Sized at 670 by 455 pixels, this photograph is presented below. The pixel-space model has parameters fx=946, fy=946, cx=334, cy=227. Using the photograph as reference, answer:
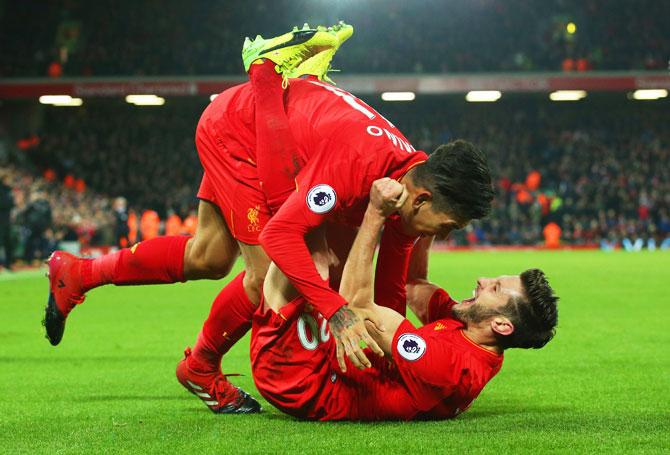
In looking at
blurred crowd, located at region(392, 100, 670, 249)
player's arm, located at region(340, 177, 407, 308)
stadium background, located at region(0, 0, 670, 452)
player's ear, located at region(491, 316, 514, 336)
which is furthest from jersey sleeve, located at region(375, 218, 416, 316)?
blurred crowd, located at region(392, 100, 670, 249)

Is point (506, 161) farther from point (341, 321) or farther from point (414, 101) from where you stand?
point (341, 321)

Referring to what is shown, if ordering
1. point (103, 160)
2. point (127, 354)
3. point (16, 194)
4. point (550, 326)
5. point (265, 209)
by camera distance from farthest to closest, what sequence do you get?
point (103, 160) < point (16, 194) < point (127, 354) < point (265, 209) < point (550, 326)

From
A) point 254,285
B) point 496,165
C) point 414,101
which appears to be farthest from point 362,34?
point 254,285

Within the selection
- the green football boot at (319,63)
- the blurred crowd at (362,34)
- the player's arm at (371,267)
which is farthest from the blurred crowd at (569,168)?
the player's arm at (371,267)

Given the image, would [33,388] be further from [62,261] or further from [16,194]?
[16,194]

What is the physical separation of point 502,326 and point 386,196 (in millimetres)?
745

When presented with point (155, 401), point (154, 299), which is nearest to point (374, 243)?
point (155, 401)

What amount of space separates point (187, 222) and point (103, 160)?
5.55 metres

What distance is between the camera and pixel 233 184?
461 centimetres

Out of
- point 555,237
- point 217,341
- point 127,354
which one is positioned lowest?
point 555,237

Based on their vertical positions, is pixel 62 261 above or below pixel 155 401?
above

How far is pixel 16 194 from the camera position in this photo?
25.4 metres

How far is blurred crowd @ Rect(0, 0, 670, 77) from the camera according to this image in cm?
3281

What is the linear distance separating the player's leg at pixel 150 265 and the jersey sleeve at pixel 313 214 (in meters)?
1.10
